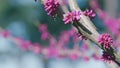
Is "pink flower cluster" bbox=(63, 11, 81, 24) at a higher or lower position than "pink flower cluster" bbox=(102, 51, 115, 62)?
higher

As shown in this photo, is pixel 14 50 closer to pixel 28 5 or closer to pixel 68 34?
pixel 28 5

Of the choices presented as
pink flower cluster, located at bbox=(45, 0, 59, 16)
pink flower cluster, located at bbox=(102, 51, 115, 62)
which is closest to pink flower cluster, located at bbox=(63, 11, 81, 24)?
pink flower cluster, located at bbox=(45, 0, 59, 16)

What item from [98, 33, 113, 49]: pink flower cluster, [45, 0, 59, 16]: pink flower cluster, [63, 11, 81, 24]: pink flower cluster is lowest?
[98, 33, 113, 49]: pink flower cluster

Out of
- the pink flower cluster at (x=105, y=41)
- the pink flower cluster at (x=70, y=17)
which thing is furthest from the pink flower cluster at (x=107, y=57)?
the pink flower cluster at (x=70, y=17)

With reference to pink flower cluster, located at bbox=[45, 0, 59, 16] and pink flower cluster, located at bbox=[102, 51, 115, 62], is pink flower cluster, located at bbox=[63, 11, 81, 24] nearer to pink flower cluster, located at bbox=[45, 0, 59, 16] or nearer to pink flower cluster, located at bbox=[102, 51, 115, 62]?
pink flower cluster, located at bbox=[45, 0, 59, 16]

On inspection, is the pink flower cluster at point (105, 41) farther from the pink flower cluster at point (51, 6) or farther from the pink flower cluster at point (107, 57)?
the pink flower cluster at point (51, 6)

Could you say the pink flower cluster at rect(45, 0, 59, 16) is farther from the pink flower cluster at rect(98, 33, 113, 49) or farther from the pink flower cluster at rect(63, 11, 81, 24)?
the pink flower cluster at rect(98, 33, 113, 49)

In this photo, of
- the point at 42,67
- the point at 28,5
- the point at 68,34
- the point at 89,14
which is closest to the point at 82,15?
the point at 89,14

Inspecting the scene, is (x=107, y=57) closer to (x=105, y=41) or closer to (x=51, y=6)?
(x=105, y=41)
